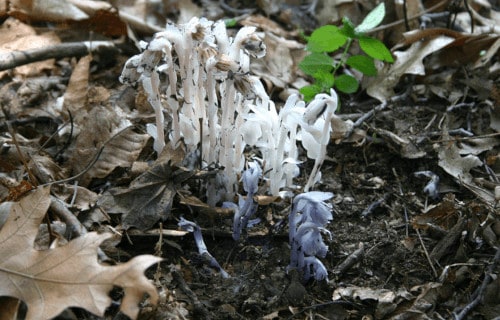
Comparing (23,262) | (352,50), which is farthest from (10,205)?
(352,50)

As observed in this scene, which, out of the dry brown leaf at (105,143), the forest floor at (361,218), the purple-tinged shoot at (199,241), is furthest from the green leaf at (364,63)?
the purple-tinged shoot at (199,241)

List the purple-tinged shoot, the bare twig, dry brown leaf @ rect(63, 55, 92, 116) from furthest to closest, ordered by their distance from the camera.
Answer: dry brown leaf @ rect(63, 55, 92, 116) → the bare twig → the purple-tinged shoot

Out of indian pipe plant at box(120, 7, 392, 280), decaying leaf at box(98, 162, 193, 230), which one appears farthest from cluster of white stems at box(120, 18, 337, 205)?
decaying leaf at box(98, 162, 193, 230)

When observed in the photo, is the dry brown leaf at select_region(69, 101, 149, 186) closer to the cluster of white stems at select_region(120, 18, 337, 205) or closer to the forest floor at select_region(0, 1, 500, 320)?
the forest floor at select_region(0, 1, 500, 320)

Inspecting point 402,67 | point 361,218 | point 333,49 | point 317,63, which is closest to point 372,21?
point 333,49

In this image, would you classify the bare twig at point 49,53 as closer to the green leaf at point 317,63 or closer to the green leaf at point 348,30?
the green leaf at point 317,63

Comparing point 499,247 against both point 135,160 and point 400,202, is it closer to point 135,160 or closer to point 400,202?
point 400,202
